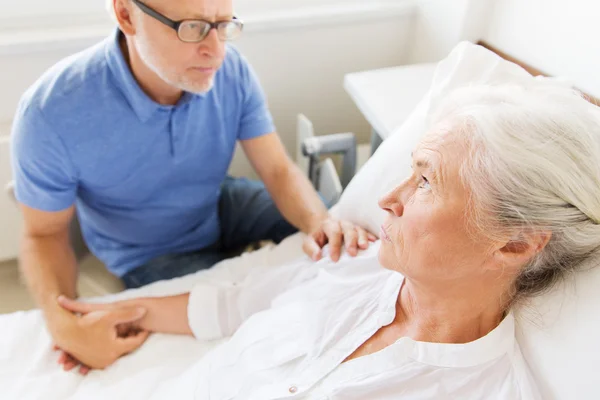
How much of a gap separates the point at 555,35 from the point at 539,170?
0.74m

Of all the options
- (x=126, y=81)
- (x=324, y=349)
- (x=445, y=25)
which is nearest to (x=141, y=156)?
(x=126, y=81)

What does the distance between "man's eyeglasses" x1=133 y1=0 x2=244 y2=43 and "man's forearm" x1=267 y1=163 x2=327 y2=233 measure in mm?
406

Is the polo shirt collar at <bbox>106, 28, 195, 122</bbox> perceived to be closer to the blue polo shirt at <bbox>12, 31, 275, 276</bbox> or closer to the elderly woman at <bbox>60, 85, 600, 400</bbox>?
the blue polo shirt at <bbox>12, 31, 275, 276</bbox>

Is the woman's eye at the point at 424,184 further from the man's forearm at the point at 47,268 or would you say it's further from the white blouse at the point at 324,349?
the man's forearm at the point at 47,268

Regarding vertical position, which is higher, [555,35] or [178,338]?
[555,35]

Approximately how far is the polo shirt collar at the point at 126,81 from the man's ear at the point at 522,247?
795 mm

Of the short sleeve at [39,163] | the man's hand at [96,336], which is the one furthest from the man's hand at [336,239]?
the short sleeve at [39,163]

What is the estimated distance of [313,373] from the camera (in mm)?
854

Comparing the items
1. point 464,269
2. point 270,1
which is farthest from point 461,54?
point 270,1

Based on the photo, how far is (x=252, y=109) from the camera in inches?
51.7

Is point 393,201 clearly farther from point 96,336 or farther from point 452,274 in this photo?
point 96,336

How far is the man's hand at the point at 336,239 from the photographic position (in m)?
1.05

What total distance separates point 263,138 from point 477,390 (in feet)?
2.69

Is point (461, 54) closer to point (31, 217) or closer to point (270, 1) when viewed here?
point (270, 1)
